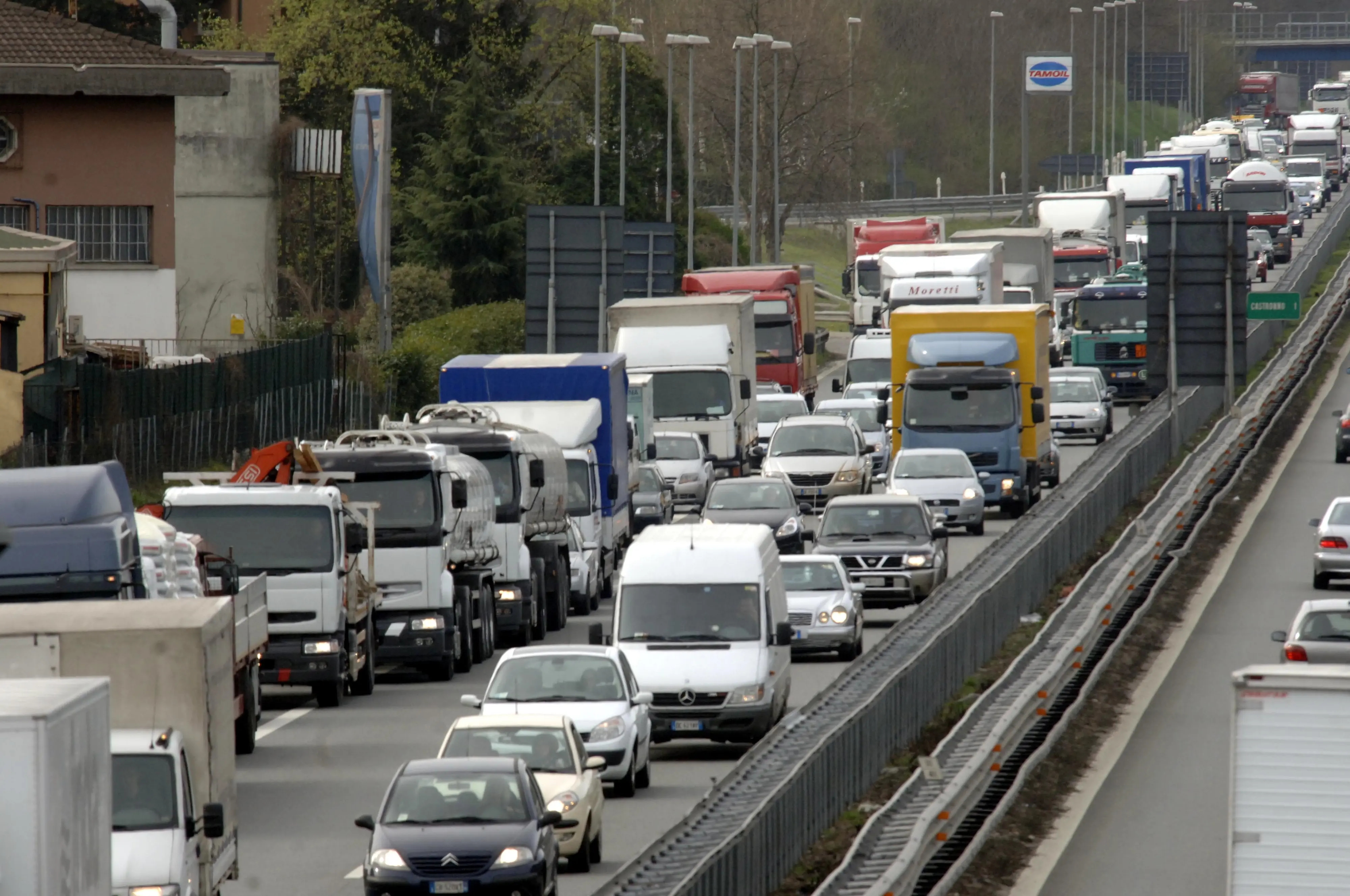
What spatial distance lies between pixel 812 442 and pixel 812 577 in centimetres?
1548

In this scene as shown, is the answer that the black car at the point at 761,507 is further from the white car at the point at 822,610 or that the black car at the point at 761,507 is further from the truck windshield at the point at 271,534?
the truck windshield at the point at 271,534

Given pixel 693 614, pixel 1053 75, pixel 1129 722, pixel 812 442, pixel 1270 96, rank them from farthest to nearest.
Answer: pixel 1270 96, pixel 1053 75, pixel 812 442, pixel 1129 722, pixel 693 614

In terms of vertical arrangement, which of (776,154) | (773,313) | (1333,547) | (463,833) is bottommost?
(463,833)

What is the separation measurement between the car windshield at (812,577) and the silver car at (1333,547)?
937 centimetres

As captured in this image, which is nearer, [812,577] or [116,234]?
[812,577]

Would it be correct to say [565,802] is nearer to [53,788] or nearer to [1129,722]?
[53,788]

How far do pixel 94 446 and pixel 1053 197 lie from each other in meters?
46.2

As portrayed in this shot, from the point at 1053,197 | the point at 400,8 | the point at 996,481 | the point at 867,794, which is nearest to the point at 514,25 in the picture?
the point at 400,8

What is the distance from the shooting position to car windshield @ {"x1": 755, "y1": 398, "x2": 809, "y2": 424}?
54.6 metres

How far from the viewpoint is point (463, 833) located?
1609cm

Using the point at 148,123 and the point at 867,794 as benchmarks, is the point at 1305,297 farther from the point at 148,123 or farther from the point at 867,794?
the point at 867,794

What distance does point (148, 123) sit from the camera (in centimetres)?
5366

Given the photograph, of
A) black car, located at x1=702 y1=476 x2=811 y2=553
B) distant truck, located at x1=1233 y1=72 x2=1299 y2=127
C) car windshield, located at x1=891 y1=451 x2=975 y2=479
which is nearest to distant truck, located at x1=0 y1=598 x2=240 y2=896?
black car, located at x1=702 y1=476 x2=811 y2=553

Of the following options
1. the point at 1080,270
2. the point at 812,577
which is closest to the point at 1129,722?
the point at 812,577
